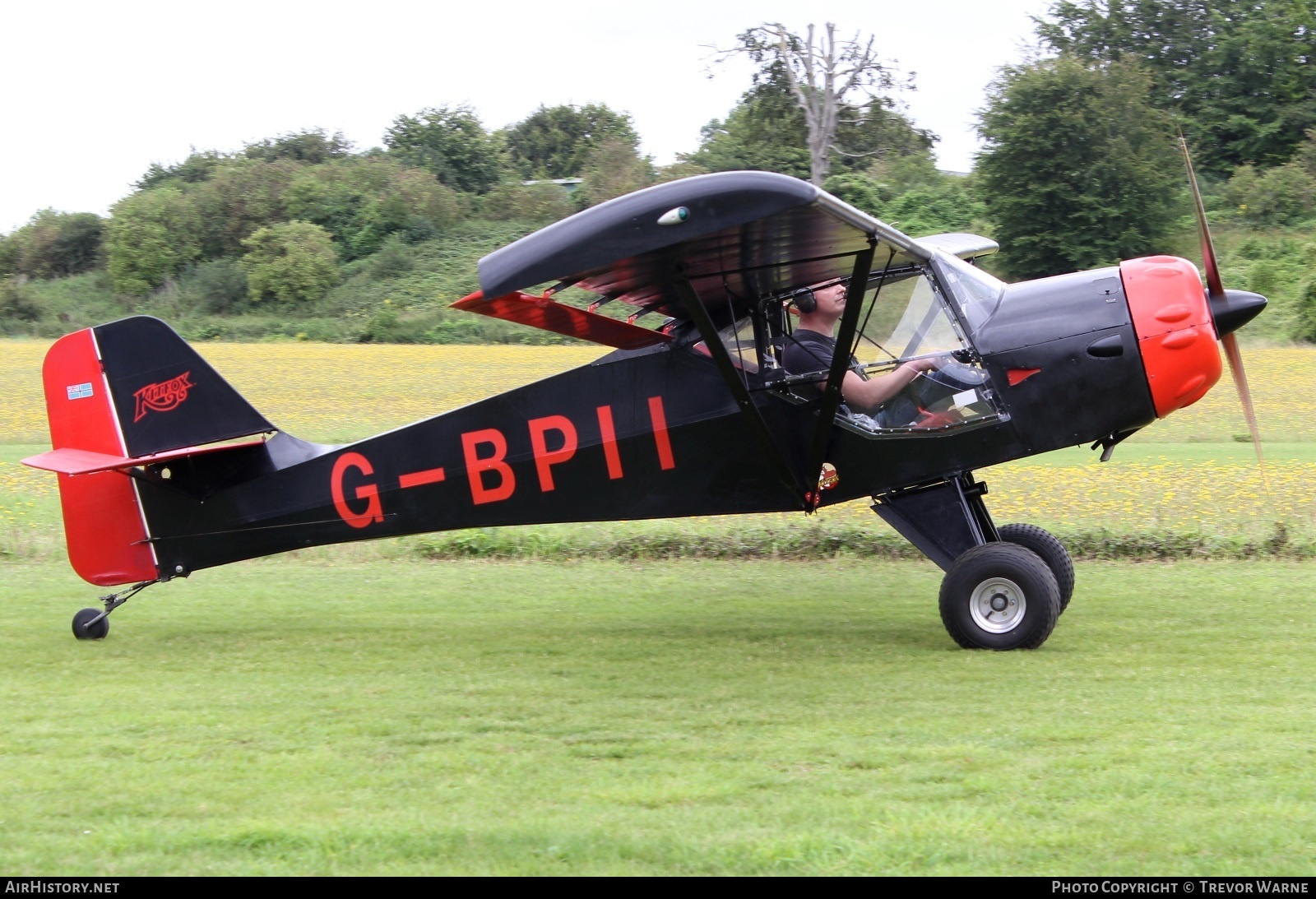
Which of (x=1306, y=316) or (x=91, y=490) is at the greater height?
(x=91, y=490)

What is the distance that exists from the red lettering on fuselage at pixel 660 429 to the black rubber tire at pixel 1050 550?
2.53 m

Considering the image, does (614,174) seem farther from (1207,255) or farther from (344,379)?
(1207,255)

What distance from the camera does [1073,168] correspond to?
3603 cm

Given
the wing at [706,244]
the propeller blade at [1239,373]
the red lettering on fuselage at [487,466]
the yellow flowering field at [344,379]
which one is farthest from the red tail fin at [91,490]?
the yellow flowering field at [344,379]

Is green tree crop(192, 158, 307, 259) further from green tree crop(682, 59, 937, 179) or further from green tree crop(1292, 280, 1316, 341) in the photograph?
green tree crop(1292, 280, 1316, 341)

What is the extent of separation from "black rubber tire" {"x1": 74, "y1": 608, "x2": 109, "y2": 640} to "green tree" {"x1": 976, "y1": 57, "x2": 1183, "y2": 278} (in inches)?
1150

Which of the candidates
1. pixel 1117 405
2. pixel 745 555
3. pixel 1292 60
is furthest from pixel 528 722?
pixel 1292 60

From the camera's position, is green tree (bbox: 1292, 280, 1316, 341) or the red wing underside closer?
the red wing underside

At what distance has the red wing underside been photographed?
7.38 meters

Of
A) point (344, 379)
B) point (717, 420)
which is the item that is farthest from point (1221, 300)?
point (344, 379)

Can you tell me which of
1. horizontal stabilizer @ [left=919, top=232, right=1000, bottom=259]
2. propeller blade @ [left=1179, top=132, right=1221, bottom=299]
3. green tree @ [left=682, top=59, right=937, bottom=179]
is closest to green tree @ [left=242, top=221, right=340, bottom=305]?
green tree @ [left=682, top=59, right=937, bottom=179]

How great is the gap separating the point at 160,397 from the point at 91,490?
91 centimetres

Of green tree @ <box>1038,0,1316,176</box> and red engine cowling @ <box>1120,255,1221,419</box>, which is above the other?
green tree @ <box>1038,0,1316,176</box>

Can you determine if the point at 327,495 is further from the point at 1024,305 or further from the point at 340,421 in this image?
the point at 340,421
